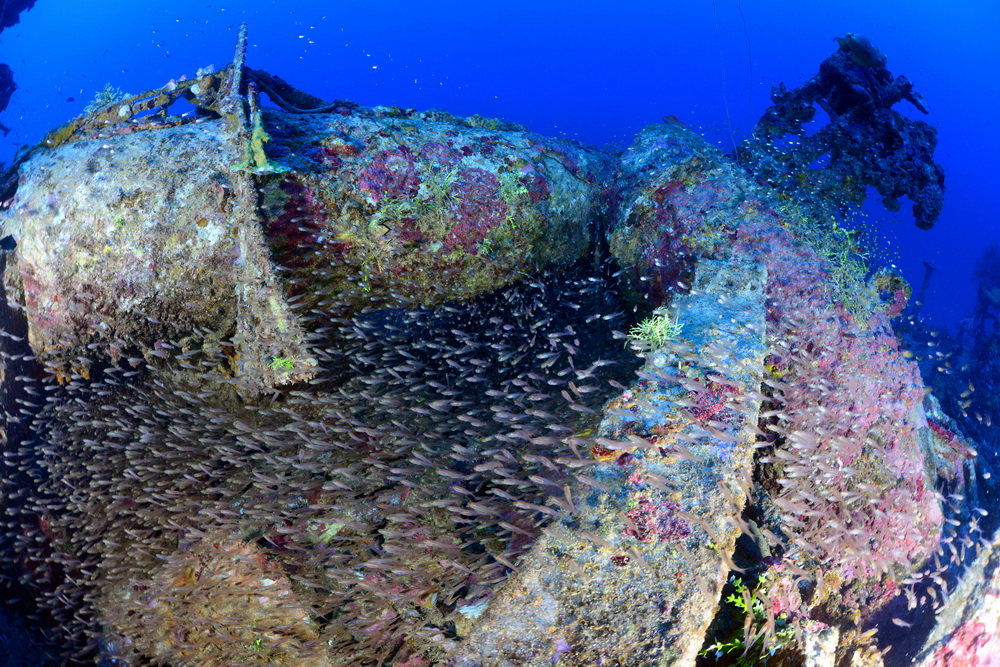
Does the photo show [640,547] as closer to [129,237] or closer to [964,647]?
[964,647]

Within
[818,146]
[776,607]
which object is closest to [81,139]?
[776,607]

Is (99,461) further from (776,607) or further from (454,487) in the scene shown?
(776,607)

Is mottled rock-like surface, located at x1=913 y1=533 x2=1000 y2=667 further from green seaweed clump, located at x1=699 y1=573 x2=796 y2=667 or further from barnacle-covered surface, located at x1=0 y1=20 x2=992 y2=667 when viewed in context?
green seaweed clump, located at x1=699 y1=573 x2=796 y2=667

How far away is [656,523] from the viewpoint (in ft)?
8.91

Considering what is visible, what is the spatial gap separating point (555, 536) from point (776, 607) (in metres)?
1.75

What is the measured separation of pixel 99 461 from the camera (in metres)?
5.23

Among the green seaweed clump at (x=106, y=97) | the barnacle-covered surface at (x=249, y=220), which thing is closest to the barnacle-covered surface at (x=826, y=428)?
the barnacle-covered surface at (x=249, y=220)

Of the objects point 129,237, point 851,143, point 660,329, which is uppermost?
point 851,143

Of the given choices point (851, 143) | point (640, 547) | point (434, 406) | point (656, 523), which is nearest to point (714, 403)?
point (656, 523)

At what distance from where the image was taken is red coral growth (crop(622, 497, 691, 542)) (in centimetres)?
268

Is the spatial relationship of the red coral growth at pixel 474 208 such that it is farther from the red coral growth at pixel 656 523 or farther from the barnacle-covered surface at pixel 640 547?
the red coral growth at pixel 656 523

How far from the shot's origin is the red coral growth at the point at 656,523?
2680 mm

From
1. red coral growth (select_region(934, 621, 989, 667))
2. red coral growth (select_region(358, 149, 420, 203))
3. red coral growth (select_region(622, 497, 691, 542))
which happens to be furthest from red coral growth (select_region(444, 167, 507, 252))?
red coral growth (select_region(934, 621, 989, 667))

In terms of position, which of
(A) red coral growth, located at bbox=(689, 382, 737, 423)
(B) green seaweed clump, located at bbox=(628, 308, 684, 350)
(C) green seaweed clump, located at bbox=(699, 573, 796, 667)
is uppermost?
(B) green seaweed clump, located at bbox=(628, 308, 684, 350)
